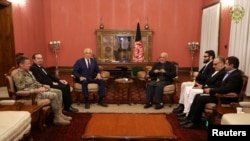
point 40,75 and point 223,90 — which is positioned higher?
point 40,75

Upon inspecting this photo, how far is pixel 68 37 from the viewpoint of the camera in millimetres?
9219

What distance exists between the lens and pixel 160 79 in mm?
5090

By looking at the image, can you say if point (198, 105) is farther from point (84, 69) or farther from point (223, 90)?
point (84, 69)

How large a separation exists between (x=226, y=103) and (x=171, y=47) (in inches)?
228

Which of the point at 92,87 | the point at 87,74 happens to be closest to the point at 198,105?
the point at 92,87

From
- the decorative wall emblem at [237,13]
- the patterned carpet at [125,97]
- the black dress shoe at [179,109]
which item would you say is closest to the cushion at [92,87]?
the patterned carpet at [125,97]

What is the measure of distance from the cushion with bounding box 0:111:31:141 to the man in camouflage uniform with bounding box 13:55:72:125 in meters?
0.80

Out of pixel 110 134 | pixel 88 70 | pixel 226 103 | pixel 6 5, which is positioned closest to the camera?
pixel 110 134

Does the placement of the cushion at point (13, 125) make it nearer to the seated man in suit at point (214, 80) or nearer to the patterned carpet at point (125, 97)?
the patterned carpet at point (125, 97)

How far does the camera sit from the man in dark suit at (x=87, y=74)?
4910 mm

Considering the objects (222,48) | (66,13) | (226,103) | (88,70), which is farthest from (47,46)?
(226,103)

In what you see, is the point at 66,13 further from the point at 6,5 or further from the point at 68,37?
the point at 6,5

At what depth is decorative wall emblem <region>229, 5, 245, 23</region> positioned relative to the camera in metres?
5.52

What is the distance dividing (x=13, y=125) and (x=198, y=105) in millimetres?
2643
